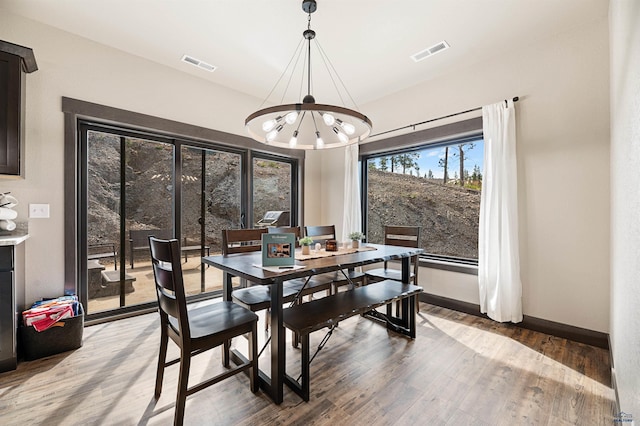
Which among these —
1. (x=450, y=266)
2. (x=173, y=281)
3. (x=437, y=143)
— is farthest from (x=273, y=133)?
(x=450, y=266)

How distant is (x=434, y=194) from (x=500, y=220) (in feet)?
3.33

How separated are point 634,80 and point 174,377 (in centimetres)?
311

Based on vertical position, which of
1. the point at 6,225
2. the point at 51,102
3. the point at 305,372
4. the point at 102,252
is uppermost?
→ the point at 51,102

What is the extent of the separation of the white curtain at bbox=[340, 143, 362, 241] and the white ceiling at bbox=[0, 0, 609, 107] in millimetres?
1330

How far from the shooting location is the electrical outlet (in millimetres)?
2596

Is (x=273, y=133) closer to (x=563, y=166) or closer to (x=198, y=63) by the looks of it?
(x=198, y=63)

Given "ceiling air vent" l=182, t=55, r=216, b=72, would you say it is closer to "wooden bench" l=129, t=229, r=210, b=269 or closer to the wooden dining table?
"wooden bench" l=129, t=229, r=210, b=269

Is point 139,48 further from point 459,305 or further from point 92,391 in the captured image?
point 459,305

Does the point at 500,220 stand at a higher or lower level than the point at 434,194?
lower

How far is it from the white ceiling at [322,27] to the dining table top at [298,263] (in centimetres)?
210

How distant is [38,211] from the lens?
2.63m

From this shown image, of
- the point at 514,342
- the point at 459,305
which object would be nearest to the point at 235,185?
the point at 459,305

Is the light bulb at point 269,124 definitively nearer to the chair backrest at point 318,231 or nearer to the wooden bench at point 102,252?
the chair backrest at point 318,231

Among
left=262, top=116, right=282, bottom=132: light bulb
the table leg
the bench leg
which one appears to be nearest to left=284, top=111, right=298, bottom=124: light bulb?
left=262, top=116, right=282, bottom=132: light bulb
